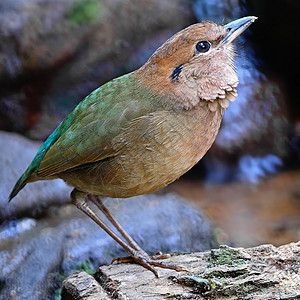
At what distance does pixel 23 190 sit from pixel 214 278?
10.3ft

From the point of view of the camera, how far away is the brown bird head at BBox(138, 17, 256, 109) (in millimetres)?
3398

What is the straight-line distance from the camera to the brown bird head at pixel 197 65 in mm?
3398

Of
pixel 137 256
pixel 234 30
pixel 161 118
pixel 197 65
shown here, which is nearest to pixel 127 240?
pixel 137 256

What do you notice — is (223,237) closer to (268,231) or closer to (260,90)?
(268,231)

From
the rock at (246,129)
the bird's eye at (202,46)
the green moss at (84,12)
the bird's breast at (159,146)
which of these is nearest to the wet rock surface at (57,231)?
the bird's breast at (159,146)

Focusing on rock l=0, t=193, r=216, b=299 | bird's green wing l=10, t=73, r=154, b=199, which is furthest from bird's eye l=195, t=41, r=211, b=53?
rock l=0, t=193, r=216, b=299

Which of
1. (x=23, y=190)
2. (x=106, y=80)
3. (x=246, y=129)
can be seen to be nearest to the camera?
(x=23, y=190)

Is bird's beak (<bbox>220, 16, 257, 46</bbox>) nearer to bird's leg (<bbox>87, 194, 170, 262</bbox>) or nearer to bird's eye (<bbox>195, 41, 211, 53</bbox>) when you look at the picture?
bird's eye (<bbox>195, 41, 211, 53</bbox>)

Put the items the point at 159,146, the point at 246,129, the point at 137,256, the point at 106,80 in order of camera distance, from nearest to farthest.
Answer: the point at 159,146
the point at 137,256
the point at 106,80
the point at 246,129

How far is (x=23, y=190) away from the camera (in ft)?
18.7

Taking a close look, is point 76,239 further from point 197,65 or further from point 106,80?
point 106,80

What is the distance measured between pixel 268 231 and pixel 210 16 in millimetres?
3514

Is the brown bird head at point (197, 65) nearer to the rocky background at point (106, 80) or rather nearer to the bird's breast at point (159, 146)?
the bird's breast at point (159, 146)

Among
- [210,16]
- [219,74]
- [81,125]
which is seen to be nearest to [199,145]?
[219,74]
